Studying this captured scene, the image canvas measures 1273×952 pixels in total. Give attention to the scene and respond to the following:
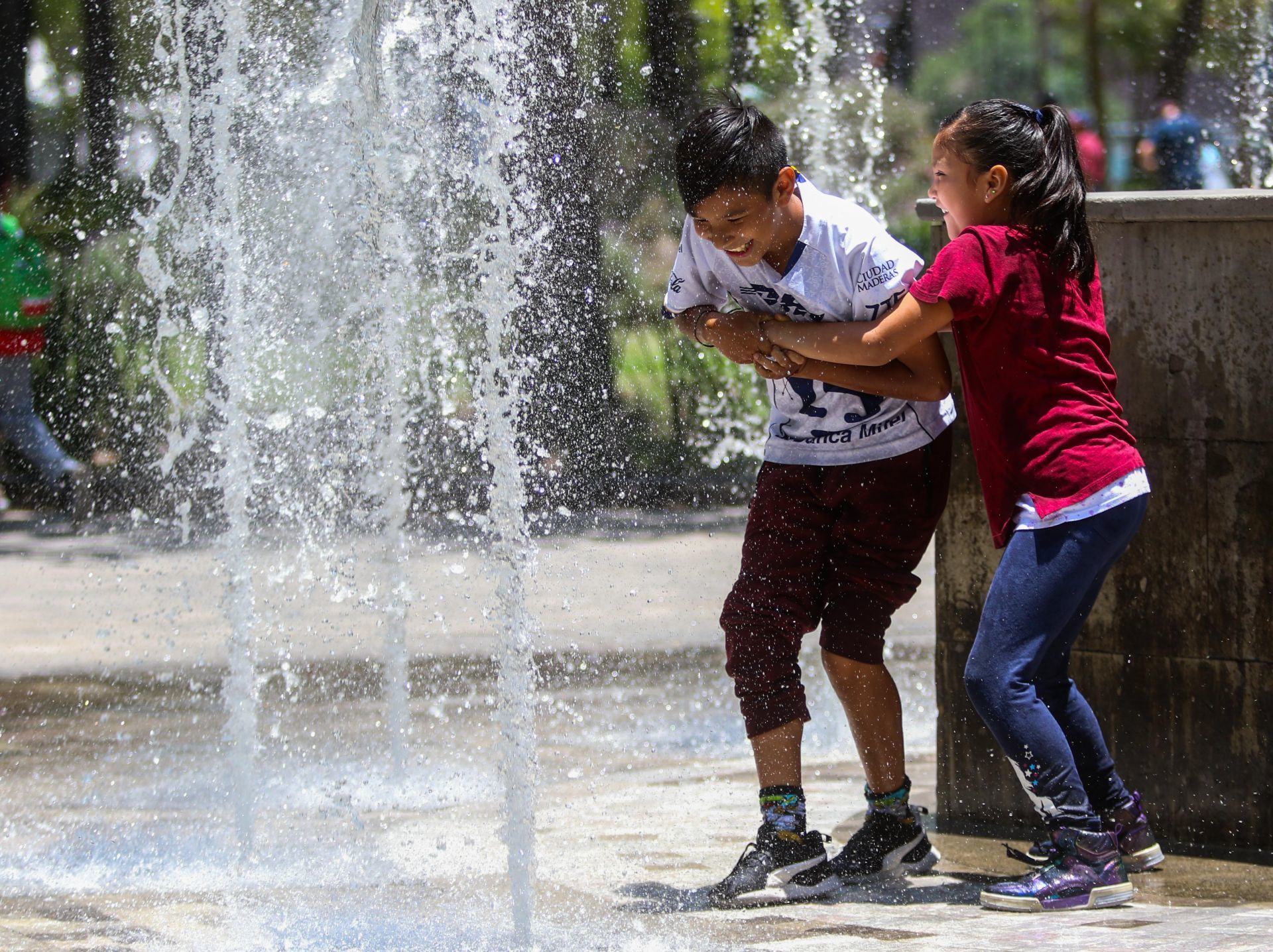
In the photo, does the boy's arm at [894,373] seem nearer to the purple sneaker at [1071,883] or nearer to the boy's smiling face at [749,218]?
the boy's smiling face at [749,218]

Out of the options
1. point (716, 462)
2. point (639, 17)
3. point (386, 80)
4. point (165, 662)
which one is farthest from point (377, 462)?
point (639, 17)

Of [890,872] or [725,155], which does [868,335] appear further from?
[890,872]

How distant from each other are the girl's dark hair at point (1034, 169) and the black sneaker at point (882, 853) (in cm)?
106

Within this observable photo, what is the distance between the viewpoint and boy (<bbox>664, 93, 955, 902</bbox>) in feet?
9.61

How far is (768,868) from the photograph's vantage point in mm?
2945

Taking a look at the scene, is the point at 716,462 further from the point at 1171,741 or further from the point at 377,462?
the point at 1171,741

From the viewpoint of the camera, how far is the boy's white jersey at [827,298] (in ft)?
9.70

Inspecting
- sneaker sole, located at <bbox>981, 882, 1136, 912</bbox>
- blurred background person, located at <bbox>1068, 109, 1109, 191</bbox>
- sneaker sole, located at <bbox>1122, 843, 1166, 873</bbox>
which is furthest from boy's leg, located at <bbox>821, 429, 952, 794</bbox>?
blurred background person, located at <bbox>1068, 109, 1109, 191</bbox>

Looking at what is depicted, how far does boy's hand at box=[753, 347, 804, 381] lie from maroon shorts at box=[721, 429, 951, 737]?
0.22m

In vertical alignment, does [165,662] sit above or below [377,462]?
below

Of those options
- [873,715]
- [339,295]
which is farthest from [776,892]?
[339,295]

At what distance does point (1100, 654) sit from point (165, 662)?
Result: 351cm

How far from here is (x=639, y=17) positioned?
11.3 meters

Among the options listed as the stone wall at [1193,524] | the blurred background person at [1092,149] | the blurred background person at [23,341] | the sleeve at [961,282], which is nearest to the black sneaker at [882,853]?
the stone wall at [1193,524]
